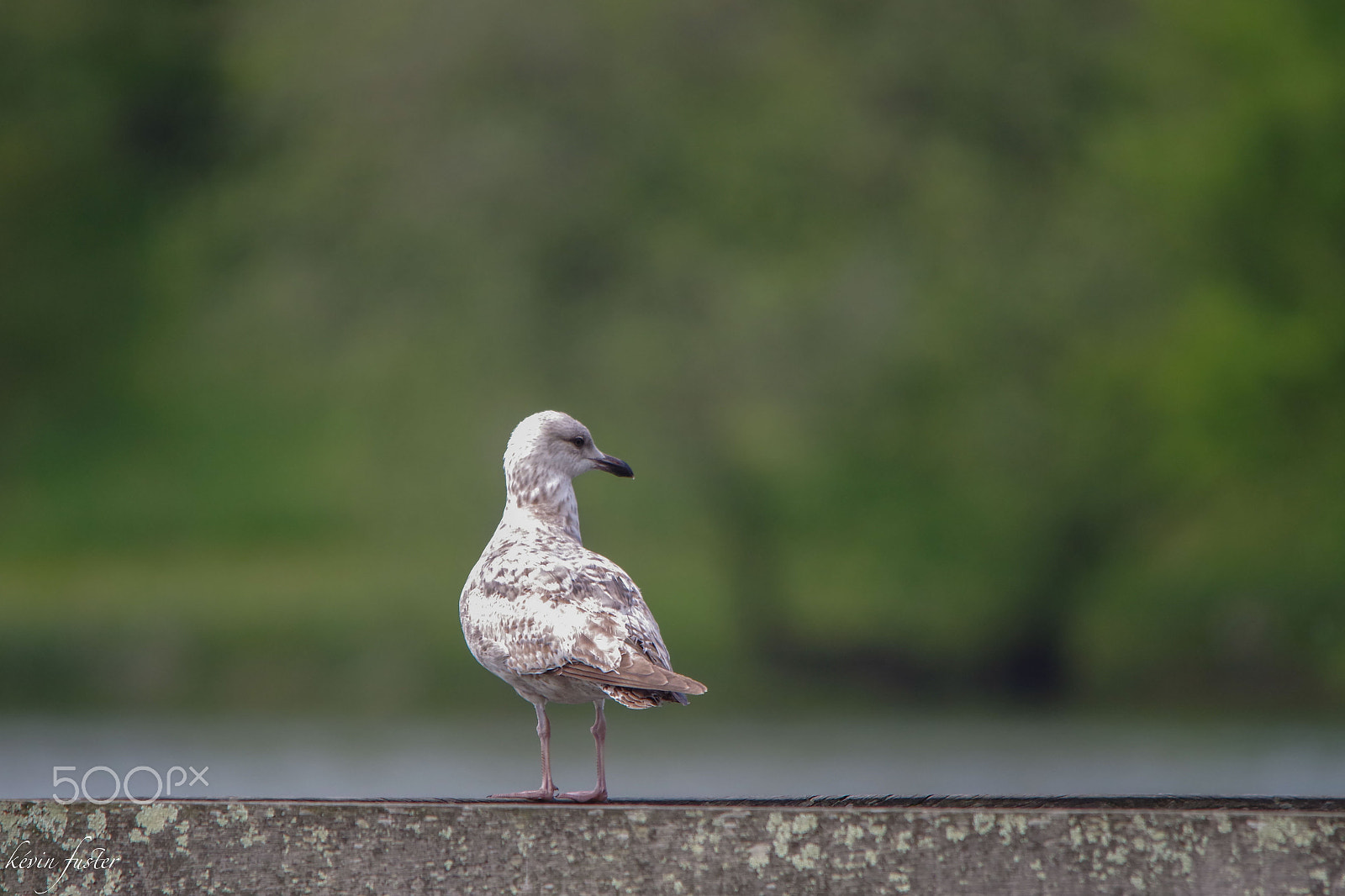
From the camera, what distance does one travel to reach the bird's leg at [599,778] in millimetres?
4426

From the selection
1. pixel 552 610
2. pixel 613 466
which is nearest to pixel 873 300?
pixel 613 466

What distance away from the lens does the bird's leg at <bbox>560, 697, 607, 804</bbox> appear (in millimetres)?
4426

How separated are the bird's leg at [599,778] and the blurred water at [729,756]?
994 centimetres

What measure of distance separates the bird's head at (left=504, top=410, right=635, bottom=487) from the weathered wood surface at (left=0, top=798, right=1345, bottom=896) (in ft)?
6.67

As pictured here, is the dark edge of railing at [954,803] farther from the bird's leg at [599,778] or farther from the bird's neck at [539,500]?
the bird's neck at [539,500]

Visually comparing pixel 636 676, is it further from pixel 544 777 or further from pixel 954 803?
pixel 954 803

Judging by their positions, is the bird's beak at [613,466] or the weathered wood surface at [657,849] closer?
the weathered wood surface at [657,849]

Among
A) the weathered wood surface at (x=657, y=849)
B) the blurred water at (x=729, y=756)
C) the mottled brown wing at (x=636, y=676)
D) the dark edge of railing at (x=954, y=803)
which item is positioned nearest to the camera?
the weathered wood surface at (x=657, y=849)

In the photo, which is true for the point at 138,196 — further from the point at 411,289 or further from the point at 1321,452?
the point at 1321,452

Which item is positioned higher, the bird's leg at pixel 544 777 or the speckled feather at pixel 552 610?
the speckled feather at pixel 552 610

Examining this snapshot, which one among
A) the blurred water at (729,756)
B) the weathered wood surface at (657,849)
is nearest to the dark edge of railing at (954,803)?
the weathered wood surface at (657,849)

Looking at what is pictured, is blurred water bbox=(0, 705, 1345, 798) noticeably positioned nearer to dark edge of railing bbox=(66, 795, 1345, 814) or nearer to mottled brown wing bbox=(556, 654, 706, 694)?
mottled brown wing bbox=(556, 654, 706, 694)

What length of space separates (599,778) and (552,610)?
471 millimetres

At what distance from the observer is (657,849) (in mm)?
3596
